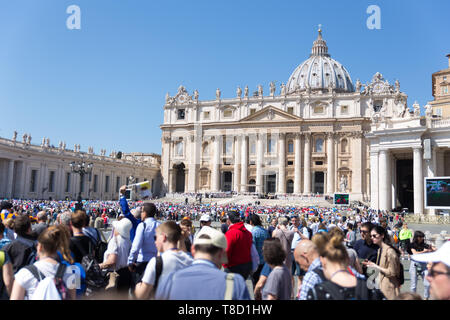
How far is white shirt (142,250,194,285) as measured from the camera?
3.52 meters

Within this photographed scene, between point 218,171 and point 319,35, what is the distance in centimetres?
4707

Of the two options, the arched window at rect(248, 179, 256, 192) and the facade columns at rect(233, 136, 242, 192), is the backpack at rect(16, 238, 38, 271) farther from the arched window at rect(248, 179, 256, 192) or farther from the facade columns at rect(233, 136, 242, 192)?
the facade columns at rect(233, 136, 242, 192)

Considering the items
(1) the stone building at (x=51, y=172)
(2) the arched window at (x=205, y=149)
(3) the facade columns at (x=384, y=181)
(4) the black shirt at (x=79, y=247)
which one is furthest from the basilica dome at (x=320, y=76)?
(4) the black shirt at (x=79, y=247)

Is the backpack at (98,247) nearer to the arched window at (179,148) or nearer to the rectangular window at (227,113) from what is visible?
the rectangular window at (227,113)

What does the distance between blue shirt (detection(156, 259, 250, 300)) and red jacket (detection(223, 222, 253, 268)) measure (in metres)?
2.92

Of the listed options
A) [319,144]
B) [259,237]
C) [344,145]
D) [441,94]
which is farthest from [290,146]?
[259,237]

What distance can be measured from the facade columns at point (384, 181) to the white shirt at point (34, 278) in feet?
87.4

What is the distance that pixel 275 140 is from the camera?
191 feet

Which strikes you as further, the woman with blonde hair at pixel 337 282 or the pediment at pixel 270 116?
the pediment at pixel 270 116

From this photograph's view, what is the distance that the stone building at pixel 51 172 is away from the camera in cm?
4269

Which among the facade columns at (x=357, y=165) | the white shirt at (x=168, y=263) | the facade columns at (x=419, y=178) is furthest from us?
the facade columns at (x=357, y=165)

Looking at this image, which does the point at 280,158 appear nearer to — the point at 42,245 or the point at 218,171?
the point at 218,171
